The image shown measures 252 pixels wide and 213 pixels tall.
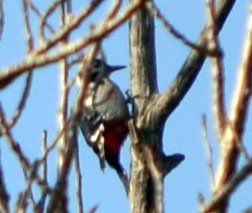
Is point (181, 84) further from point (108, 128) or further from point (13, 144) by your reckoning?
point (108, 128)

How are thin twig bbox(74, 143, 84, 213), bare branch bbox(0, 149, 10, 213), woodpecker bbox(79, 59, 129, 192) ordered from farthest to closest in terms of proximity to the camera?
woodpecker bbox(79, 59, 129, 192), thin twig bbox(74, 143, 84, 213), bare branch bbox(0, 149, 10, 213)

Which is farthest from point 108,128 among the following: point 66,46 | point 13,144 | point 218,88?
point 66,46

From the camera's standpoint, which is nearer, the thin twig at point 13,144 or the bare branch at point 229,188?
the bare branch at point 229,188

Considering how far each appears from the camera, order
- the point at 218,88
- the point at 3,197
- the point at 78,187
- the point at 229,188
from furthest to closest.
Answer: the point at 78,187
the point at 3,197
the point at 218,88
the point at 229,188

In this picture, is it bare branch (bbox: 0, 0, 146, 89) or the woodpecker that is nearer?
bare branch (bbox: 0, 0, 146, 89)

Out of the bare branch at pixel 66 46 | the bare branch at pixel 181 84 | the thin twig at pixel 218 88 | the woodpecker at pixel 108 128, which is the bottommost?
the thin twig at pixel 218 88

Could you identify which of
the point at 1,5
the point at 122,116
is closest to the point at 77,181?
the point at 1,5

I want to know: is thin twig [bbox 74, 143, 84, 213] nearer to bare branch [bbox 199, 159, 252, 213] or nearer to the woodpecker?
bare branch [bbox 199, 159, 252, 213]

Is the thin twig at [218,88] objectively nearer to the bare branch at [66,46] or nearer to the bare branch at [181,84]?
the bare branch at [66,46]

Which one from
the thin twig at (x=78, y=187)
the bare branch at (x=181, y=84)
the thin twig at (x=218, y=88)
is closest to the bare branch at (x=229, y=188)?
the thin twig at (x=218, y=88)

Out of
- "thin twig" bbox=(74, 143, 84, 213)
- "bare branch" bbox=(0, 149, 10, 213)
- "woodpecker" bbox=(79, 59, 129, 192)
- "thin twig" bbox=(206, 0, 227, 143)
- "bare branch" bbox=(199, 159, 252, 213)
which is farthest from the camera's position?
"woodpecker" bbox=(79, 59, 129, 192)

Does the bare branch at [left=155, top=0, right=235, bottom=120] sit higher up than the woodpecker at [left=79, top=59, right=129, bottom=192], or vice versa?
the woodpecker at [left=79, top=59, right=129, bottom=192]

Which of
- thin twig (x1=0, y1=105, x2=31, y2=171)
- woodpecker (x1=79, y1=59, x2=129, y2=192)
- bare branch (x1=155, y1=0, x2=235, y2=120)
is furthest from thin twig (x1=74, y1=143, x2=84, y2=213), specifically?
woodpecker (x1=79, y1=59, x2=129, y2=192)

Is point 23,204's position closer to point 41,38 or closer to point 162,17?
point 41,38
